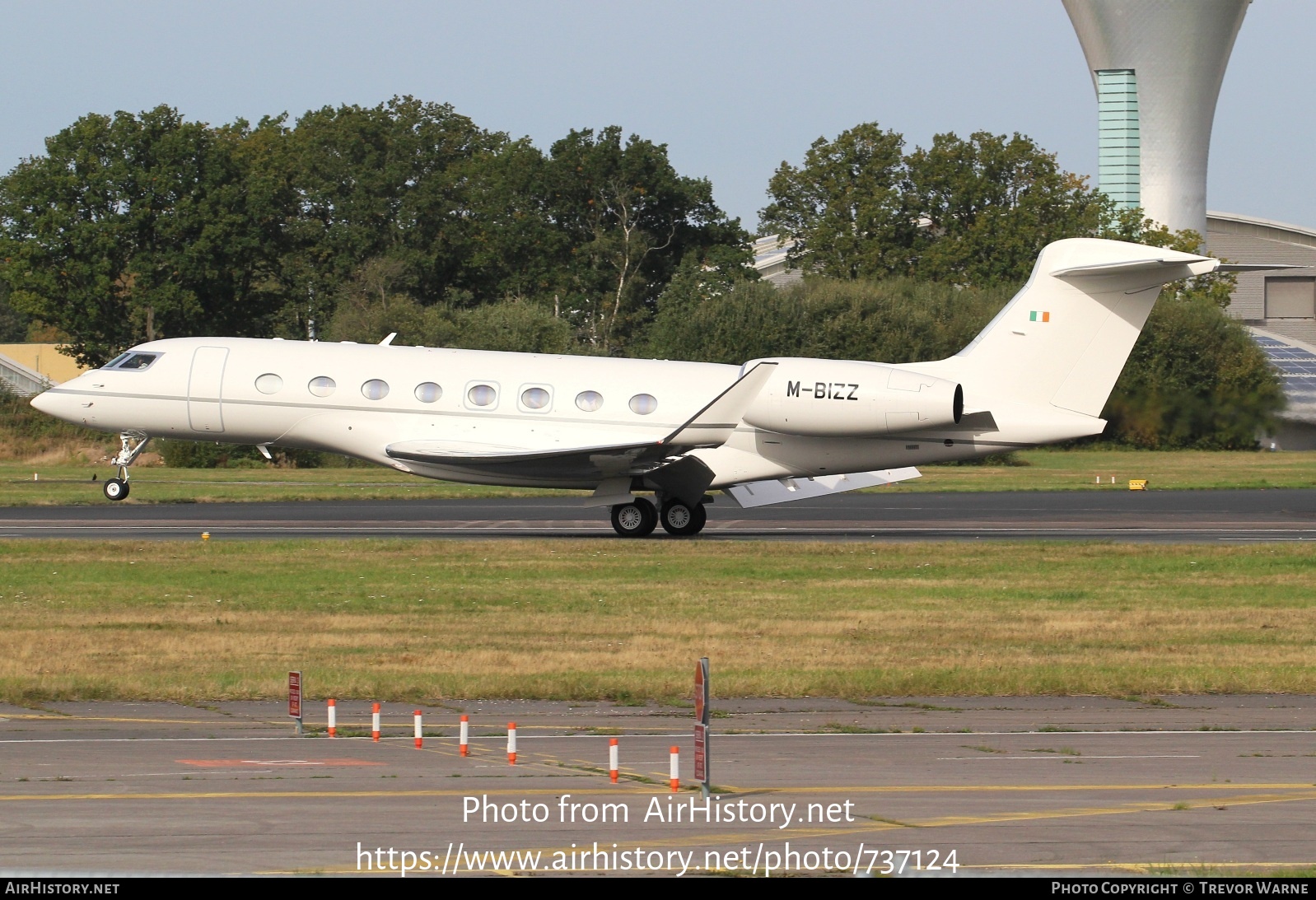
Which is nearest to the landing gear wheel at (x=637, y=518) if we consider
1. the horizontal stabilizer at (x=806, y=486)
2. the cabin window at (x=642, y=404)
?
the horizontal stabilizer at (x=806, y=486)

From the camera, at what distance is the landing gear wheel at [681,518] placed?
3072 centimetres

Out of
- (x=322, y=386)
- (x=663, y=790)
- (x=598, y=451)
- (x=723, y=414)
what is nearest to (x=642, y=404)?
(x=723, y=414)

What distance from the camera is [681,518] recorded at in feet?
101

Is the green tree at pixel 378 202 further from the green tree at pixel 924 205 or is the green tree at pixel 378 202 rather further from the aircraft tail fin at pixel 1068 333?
the aircraft tail fin at pixel 1068 333

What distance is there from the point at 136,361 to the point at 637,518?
397 inches

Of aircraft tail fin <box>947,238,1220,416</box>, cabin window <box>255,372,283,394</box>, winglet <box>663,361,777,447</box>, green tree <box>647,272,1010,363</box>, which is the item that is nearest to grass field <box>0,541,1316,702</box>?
winglet <box>663,361,777,447</box>

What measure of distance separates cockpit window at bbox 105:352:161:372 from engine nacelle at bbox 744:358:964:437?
1154cm

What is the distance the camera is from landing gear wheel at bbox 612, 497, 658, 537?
3073 centimetres

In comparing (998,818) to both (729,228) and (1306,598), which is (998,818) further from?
(729,228)

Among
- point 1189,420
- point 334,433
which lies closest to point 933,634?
point 334,433

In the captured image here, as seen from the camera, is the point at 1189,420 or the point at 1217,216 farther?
the point at 1217,216

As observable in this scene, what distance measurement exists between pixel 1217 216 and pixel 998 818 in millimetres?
107253

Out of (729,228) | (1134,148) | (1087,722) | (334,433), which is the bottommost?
(1087,722)
